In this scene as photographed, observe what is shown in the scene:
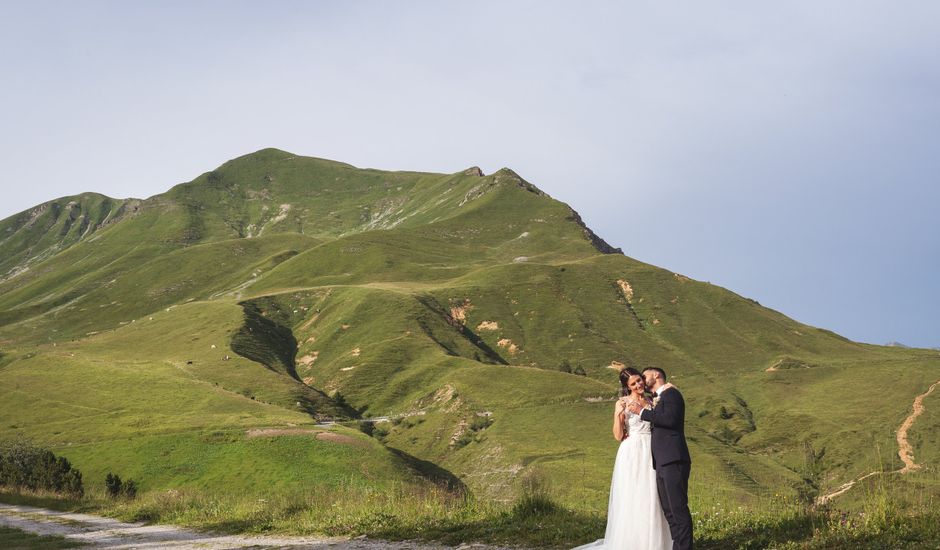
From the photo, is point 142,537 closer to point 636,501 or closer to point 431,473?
point 636,501

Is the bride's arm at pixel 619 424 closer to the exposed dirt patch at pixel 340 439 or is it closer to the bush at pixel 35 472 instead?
the bush at pixel 35 472

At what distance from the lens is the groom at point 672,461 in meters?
14.3

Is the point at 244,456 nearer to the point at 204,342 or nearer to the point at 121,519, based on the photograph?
the point at 121,519

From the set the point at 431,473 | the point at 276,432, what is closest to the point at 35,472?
the point at 276,432

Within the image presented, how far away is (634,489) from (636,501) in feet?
0.76

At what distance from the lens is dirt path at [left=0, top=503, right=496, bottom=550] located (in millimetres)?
20766

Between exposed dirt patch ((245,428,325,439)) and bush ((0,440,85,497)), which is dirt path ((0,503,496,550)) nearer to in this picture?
bush ((0,440,85,497))

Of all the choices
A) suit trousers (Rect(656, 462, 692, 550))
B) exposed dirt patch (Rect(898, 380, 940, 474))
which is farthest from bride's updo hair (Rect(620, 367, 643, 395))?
exposed dirt patch (Rect(898, 380, 940, 474))

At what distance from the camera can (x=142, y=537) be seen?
89.1ft

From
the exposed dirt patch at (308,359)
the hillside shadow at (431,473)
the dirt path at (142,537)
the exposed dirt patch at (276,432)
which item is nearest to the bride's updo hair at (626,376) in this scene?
the dirt path at (142,537)

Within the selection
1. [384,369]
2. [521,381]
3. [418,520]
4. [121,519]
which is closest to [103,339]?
[384,369]

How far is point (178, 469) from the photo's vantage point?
8706cm

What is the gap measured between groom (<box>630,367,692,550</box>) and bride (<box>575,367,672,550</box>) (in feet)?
0.80

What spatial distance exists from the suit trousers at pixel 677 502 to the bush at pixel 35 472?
178 ft
